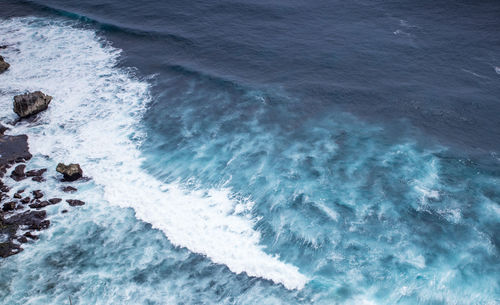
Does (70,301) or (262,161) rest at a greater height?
(262,161)

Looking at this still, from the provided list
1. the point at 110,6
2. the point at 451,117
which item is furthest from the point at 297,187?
the point at 110,6

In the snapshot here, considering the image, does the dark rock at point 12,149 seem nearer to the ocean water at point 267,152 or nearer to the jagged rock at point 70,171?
the ocean water at point 267,152

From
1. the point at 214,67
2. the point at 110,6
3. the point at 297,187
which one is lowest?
the point at 297,187

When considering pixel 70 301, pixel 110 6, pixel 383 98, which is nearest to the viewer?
pixel 70 301

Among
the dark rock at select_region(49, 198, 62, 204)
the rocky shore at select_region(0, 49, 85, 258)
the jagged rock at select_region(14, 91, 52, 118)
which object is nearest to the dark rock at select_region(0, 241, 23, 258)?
the rocky shore at select_region(0, 49, 85, 258)

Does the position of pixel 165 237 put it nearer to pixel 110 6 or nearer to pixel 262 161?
pixel 262 161

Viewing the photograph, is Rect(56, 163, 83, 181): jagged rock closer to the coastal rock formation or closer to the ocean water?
the ocean water

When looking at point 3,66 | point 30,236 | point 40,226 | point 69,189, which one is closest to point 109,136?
point 69,189
